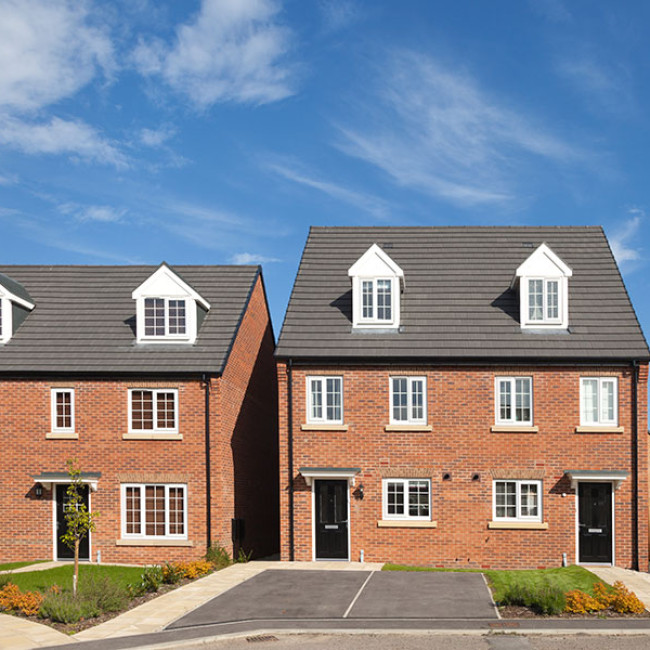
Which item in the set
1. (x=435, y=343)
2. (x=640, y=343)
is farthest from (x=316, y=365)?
(x=640, y=343)

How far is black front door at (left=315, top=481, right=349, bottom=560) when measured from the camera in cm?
2358

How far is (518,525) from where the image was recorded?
75.6ft

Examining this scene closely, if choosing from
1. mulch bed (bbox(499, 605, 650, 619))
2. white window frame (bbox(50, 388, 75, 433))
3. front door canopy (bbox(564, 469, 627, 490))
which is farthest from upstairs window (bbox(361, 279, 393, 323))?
mulch bed (bbox(499, 605, 650, 619))

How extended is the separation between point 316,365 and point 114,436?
6.48 meters

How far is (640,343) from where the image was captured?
77.6ft

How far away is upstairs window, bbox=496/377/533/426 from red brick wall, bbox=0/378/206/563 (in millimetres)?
8893

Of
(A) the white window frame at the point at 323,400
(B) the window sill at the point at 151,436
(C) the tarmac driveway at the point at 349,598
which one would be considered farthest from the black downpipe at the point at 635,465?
(B) the window sill at the point at 151,436

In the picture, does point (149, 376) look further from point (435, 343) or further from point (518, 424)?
point (518, 424)

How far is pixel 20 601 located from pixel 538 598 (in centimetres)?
1077

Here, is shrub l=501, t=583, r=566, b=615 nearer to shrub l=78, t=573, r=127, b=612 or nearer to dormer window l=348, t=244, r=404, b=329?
shrub l=78, t=573, r=127, b=612

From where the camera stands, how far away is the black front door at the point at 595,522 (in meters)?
23.1

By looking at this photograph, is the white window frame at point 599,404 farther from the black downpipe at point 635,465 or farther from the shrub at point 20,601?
the shrub at point 20,601

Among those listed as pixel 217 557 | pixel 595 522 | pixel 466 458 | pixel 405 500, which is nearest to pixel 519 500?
pixel 466 458

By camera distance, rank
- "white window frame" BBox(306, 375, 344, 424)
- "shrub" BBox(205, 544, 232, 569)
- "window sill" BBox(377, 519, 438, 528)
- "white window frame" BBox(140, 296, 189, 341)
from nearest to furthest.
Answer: "shrub" BBox(205, 544, 232, 569), "window sill" BBox(377, 519, 438, 528), "white window frame" BBox(306, 375, 344, 424), "white window frame" BBox(140, 296, 189, 341)
